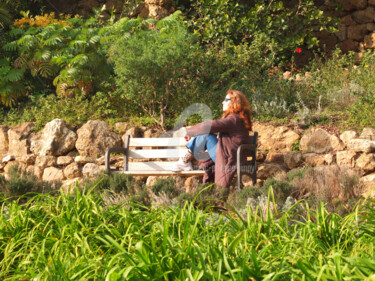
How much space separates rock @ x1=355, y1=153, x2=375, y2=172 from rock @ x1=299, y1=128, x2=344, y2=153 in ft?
1.30

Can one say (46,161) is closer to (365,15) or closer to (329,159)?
(329,159)

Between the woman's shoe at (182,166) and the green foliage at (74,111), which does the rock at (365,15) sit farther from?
the woman's shoe at (182,166)

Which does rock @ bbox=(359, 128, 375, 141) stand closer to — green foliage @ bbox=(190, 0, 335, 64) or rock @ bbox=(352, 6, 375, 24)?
green foliage @ bbox=(190, 0, 335, 64)

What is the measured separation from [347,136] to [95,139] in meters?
3.94

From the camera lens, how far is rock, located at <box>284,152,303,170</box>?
681 centimetres

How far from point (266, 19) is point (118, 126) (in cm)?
478

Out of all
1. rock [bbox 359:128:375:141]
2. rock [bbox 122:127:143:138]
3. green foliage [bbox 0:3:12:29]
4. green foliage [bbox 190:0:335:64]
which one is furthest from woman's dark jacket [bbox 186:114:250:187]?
green foliage [bbox 0:3:12:29]

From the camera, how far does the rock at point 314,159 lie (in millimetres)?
6766

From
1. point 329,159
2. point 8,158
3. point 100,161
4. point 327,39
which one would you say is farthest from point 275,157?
point 327,39

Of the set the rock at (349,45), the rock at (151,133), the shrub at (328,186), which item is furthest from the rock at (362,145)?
the rock at (349,45)

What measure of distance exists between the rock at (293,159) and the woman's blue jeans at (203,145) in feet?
4.20

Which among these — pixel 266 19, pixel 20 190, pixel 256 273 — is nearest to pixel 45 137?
pixel 20 190

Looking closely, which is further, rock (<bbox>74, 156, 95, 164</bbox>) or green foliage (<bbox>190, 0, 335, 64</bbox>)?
green foliage (<bbox>190, 0, 335, 64</bbox>)

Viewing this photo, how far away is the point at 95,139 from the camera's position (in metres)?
7.89
